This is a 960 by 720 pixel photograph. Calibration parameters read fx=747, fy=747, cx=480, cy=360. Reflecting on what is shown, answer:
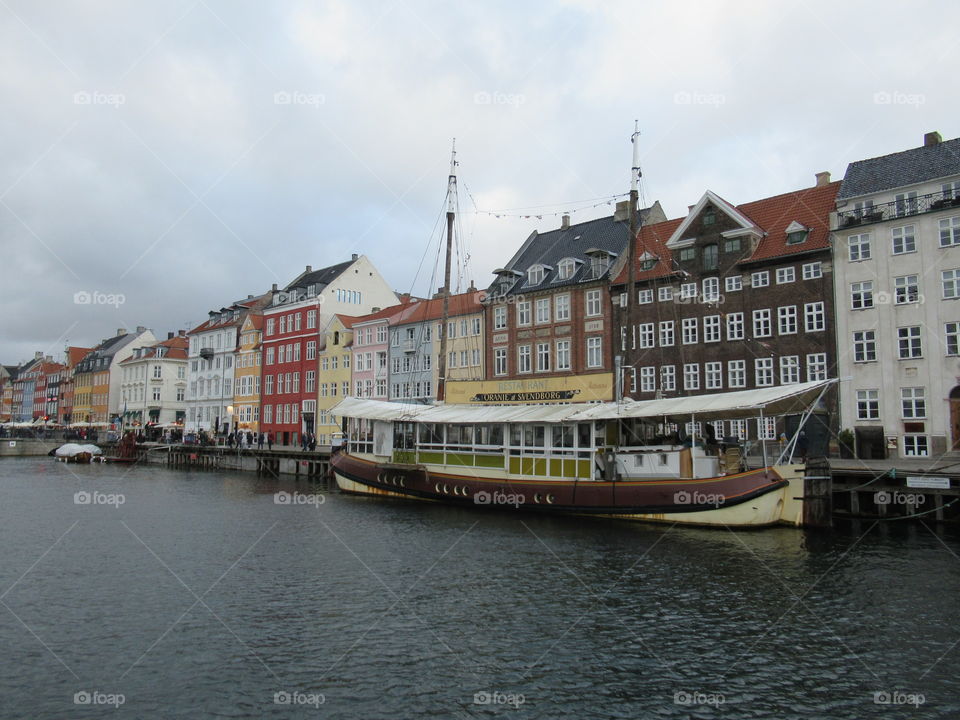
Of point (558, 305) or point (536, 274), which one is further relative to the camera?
point (536, 274)

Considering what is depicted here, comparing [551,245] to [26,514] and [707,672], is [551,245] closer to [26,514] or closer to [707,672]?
[26,514]

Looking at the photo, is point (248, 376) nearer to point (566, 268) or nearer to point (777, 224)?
point (566, 268)

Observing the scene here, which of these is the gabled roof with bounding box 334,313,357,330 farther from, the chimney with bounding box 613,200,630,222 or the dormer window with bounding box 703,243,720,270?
the dormer window with bounding box 703,243,720,270

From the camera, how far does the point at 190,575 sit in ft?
68.7

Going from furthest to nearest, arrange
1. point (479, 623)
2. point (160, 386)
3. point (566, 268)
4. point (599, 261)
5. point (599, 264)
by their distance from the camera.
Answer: point (160, 386) < point (566, 268) < point (599, 261) < point (599, 264) < point (479, 623)

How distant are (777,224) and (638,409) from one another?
798 inches

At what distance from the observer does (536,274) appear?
56.5 metres

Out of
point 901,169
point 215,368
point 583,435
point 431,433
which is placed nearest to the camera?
point 583,435

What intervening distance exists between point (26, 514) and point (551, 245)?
40.2m

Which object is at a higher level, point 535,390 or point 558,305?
point 558,305

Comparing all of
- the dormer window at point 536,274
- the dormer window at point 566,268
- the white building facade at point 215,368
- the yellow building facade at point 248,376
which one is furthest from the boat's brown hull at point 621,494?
the white building facade at point 215,368

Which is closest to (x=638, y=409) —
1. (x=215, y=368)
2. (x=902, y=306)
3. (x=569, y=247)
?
(x=902, y=306)

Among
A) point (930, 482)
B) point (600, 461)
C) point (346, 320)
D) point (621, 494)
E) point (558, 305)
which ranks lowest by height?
point (621, 494)

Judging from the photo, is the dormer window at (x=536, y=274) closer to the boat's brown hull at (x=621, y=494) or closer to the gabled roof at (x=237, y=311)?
the boat's brown hull at (x=621, y=494)
